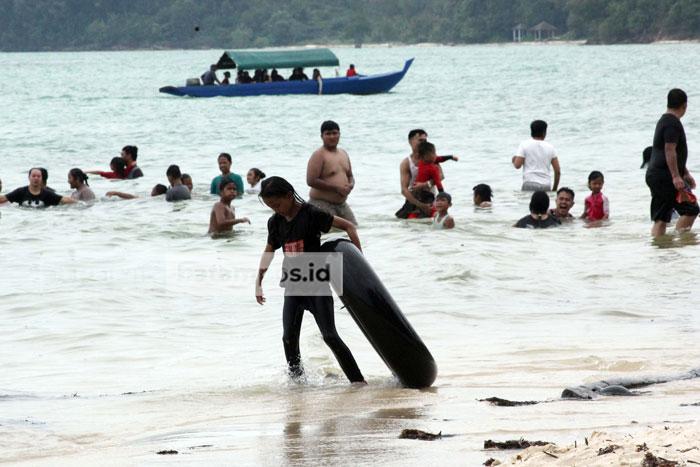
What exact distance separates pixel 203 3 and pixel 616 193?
472 feet

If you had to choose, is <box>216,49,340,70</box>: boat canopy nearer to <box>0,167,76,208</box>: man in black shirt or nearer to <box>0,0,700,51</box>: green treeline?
<box>0,167,76,208</box>: man in black shirt

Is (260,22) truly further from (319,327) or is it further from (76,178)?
(319,327)

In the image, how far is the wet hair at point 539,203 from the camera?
1285cm

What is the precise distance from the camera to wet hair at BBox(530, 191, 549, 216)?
1285cm

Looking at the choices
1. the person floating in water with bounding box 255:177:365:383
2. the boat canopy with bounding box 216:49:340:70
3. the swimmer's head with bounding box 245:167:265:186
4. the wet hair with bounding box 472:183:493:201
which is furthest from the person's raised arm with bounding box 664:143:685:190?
the boat canopy with bounding box 216:49:340:70

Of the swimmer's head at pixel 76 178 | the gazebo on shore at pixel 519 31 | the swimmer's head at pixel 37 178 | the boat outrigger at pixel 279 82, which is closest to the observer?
the swimmer's head at pixel 37 178

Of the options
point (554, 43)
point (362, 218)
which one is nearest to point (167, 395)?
point (362, 218)

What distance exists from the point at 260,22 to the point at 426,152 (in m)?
145

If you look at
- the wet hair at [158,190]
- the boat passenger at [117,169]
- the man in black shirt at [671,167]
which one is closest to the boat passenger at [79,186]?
the wet hair at [158,190]

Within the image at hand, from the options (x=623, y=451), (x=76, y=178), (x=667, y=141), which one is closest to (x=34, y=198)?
(x=76, y=178)

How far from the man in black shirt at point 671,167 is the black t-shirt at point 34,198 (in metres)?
8.50

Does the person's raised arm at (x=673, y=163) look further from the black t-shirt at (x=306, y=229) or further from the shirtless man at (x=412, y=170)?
the black t-shirt at (x=306, y=229)

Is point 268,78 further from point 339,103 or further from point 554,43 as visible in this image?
point 554,43

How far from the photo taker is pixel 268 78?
156ft
